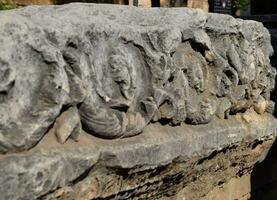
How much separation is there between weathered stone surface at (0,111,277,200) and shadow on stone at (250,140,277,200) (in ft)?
0.93

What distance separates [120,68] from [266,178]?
1425mm

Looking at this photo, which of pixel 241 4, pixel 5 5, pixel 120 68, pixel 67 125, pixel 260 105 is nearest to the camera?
pixel 67 125

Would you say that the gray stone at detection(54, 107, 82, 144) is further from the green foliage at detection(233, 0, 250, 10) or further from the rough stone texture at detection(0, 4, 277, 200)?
the green foliage at detection(233, 0, 250, 10)

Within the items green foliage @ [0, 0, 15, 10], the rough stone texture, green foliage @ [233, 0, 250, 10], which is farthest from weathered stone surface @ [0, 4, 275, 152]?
green foliage @ [233, 0, 250, 10]

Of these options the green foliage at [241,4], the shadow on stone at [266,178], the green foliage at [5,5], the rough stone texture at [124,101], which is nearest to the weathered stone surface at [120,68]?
the rough stone texture at [124,101]

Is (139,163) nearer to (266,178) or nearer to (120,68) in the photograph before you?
(120,68)

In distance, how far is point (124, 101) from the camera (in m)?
1.63

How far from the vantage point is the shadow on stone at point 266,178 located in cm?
273

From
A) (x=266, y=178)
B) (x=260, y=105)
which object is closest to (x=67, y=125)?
(x=260, y=105)

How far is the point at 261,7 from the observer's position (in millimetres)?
5684

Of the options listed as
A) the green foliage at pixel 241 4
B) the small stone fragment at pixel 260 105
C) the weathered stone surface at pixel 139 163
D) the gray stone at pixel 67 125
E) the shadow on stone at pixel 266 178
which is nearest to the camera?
the weathered stone surface at pixel 139 163

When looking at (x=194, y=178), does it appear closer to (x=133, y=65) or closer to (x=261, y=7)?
(x=133, y=65)

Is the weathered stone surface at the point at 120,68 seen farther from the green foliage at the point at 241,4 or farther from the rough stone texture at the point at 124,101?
the green foliage at the point at 241,4

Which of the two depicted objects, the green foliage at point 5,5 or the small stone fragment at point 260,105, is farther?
the green foliage at point 5,5
